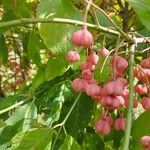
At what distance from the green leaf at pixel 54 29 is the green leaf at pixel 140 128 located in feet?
0.96

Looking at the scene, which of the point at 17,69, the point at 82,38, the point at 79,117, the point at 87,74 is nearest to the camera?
the point at 82,38

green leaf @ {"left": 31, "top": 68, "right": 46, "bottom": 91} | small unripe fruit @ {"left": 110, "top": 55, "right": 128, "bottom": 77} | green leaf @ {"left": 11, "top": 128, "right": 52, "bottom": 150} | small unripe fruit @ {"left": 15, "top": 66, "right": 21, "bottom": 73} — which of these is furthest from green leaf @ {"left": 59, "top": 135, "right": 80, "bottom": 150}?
small unripe fruit @ {"left": 15, "top": 66, "right": 21, "bottom": 73}

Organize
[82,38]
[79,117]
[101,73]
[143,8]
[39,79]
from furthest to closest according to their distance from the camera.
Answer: [39,79] < [79,117] < [101,73] < [143,8] < [82,38]

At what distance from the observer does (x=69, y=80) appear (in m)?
1.93

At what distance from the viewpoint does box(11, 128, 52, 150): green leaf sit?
1.40 metres

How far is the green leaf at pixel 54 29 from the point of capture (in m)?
1.55

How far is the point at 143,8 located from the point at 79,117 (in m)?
0.62

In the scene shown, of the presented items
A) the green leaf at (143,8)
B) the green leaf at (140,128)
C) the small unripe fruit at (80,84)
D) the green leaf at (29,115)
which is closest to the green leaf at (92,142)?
the green leaf at (29,115)

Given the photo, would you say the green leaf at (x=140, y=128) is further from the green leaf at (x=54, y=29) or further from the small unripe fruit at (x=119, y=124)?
the green leaf at (x=54, y=29)

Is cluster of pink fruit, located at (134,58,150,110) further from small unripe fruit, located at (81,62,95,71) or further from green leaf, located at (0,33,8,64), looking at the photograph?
green leaf, located at (0,33,8,64)

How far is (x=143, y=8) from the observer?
4.25ft

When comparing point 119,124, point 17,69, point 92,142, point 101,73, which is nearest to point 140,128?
point 119,124

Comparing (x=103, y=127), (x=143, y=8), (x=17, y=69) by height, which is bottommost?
(x=17, y=69)

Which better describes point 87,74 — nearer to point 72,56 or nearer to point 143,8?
point 72,56
